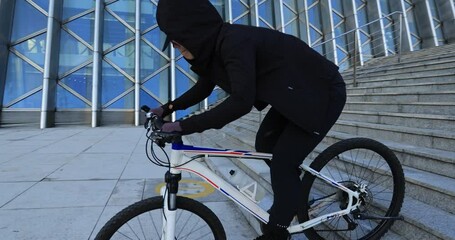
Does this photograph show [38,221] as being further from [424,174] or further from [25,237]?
[424,174]

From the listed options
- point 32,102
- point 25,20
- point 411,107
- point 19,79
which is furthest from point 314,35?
point 19,79

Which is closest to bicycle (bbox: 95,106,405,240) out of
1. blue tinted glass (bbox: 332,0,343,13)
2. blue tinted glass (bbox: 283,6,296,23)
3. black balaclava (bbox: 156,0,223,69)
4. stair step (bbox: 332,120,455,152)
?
black balaclava (bbox: 156,0,223,69)

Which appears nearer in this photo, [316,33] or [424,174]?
[424,174]

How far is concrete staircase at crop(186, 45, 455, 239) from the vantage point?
2.43 meters

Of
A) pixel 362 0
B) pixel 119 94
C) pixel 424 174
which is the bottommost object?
pixel 424 174

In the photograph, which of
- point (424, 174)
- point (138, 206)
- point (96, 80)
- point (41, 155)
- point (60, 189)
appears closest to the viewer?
point (138, 206)

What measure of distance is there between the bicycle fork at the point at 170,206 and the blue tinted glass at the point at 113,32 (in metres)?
13.6

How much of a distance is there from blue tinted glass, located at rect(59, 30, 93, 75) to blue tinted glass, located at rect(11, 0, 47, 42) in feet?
2.92

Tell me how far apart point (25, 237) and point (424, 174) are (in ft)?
11.7

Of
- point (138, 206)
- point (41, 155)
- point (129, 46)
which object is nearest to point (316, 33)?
point (129, 46)

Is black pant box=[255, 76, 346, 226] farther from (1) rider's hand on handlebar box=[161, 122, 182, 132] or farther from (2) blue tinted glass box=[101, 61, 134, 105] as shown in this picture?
(2) blue tinted glass box=[101, 61, 134, 105]

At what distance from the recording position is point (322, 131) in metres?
2.16

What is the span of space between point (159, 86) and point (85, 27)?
3898 millimetres

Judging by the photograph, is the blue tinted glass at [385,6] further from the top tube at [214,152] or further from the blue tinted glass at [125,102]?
the top tube at [214,152]
